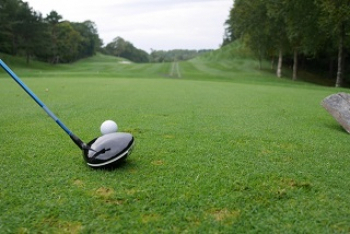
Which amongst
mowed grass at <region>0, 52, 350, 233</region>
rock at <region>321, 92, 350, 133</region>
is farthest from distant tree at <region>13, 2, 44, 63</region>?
rock at <region>321, 92, 350, 133</region>

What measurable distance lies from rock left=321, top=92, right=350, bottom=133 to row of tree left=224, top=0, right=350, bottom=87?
16147 millimetres

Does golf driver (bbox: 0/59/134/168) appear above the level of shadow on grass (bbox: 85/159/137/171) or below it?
above

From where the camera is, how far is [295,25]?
2378cm

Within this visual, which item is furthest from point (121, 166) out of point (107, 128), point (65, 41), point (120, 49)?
point (120, 49)

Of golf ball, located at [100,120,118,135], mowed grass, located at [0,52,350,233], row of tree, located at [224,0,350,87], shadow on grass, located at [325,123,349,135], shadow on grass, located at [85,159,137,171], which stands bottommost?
shadow on grass, located at [325,123,349,135]

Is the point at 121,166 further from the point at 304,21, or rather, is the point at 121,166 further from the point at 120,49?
the point at 120,49

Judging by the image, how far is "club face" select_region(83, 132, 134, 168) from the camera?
2.67 metres

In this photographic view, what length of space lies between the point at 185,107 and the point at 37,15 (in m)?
42.0

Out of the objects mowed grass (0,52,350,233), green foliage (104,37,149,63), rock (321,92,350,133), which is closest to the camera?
mowed grass (0,52,350,233)

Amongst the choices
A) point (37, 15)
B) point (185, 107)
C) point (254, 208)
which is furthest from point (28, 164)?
point (37, 15)

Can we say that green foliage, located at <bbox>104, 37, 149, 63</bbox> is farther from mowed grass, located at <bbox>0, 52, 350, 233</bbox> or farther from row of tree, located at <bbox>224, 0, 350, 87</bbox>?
mowed grass, located at <bbox>0, 52, 350, 233</bbox>

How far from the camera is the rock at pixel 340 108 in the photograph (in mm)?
4887

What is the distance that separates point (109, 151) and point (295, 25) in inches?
960

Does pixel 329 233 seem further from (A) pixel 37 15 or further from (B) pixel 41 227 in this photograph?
(A) pixel 37 15
